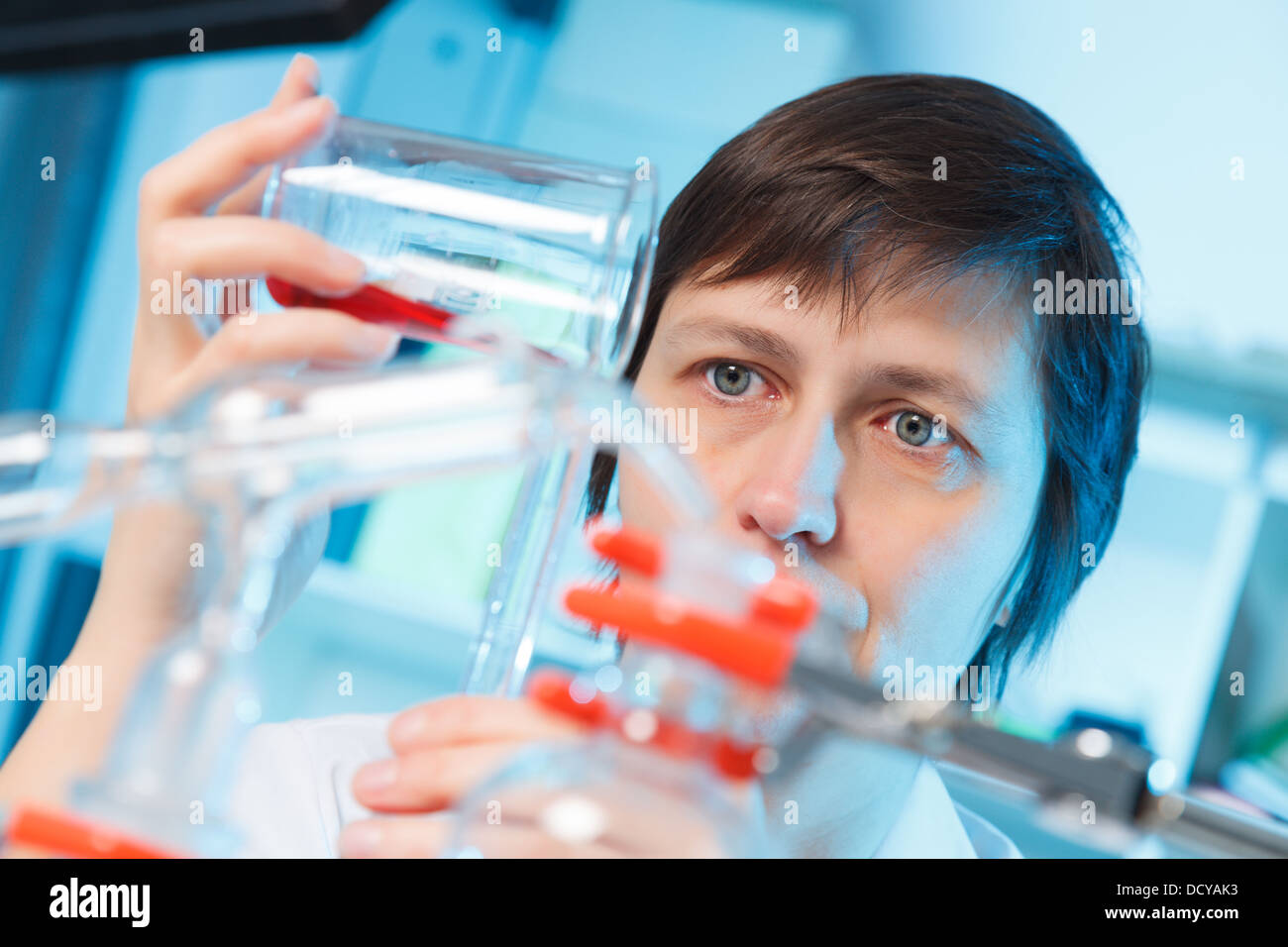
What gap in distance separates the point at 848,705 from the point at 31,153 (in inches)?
65.5

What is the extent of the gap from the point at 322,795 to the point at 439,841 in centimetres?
60

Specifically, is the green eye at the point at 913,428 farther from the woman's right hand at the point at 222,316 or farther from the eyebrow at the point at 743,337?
the woman's right hand at the point at 222,316

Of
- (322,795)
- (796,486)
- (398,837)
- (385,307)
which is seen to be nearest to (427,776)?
(398,837)

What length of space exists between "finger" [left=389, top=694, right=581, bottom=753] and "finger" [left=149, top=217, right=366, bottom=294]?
0.69ft

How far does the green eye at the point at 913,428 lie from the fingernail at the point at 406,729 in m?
0.48

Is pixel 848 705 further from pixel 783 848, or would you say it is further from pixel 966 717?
pixel 783 848

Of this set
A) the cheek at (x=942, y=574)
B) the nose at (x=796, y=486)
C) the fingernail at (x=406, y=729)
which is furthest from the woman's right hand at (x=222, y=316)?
the cheek at (x=942, y=574)

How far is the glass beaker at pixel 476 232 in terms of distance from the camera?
561mm

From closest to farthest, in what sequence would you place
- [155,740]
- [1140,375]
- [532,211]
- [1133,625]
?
[155,740]
[532,211]
[1140,375]
[1133,625]

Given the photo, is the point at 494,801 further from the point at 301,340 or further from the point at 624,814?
the point at 301,340

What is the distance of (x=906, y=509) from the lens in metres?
0.81

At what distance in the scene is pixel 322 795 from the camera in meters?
0.95

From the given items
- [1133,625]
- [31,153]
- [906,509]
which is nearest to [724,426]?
[906,509]
